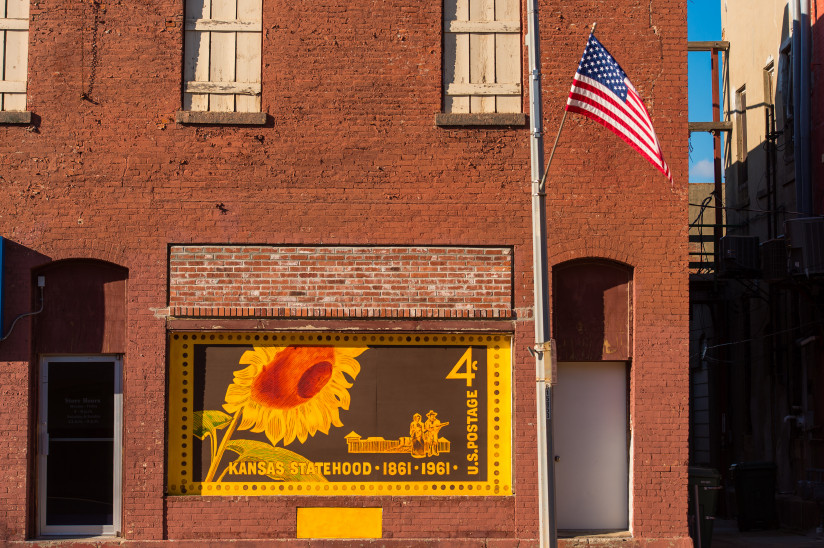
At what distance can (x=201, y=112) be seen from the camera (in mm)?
12086

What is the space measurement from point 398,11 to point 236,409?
5.59m

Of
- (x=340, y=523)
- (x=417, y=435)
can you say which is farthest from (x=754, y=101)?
(x=340, y=523)

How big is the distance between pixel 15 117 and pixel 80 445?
428cm

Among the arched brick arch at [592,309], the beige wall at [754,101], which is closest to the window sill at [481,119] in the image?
the arched brick arch at [592,309]

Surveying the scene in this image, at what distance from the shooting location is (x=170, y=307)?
11961mm

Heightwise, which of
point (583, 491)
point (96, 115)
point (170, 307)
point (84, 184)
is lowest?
point (583, 491)

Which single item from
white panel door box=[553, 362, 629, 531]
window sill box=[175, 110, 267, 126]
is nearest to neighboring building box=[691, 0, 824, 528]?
white panel door box=[553, 362, 629, 531]

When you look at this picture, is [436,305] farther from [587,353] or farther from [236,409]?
[236,409]

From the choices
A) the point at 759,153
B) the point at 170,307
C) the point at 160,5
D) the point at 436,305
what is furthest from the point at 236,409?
the point at 759,153

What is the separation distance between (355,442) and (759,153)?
487 inches

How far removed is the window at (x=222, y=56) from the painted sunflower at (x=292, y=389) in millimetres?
3273

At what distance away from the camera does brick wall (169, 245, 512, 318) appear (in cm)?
1202

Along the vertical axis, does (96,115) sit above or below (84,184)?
above

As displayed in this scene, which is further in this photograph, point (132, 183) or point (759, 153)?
point (759, 153)
